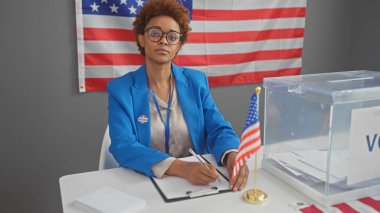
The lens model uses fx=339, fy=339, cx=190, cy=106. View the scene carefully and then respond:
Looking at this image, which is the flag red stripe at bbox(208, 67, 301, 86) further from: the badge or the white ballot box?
the white ballot box

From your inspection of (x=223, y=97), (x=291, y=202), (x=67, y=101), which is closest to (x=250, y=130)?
(x=291, y=202)

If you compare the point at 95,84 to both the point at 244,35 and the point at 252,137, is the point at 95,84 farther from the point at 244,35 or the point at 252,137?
the point at 252,137

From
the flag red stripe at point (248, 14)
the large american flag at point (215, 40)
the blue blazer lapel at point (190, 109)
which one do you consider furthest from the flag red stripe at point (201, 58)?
the blue blazer lapel at point (190, 109)

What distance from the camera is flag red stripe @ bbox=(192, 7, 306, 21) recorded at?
7.93 ft

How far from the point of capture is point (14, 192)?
2094 mm

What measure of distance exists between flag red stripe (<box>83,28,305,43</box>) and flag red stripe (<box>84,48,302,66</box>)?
0.11 metres

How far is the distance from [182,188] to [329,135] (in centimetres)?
46

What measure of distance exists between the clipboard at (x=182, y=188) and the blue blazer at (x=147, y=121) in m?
0.08

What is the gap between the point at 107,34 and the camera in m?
2.16

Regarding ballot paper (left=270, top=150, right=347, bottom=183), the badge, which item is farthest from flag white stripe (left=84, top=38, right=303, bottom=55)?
ballot paper (left=270, top=150, right=347, bottom=183)

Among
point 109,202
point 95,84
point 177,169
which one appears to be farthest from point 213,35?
point 109,202

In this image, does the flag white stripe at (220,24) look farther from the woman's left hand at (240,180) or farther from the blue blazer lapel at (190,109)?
the woman's left hand at (240,180)

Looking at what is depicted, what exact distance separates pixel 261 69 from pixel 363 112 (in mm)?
1797

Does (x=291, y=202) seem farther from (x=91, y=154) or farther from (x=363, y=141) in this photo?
(x=91, y=154)
